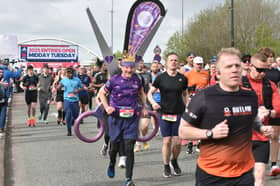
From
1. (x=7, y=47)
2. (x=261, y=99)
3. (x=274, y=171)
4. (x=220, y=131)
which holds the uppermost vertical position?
(x=7, y=47)

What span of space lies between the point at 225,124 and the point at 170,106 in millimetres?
3971

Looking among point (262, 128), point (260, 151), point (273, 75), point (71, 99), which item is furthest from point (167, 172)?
point (71, 99)

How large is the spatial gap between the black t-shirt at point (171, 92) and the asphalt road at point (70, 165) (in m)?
1.06

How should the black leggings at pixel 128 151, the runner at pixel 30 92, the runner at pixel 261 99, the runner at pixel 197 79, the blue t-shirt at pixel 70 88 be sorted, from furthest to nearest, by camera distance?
the runner at pixel 30 92, the blue t-shirt at pixel 70 88, the runner at pixel 197 79, the black leggings at pixel 128 151, the runner at pixel 261 99

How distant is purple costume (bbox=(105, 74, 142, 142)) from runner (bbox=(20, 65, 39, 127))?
8439mm

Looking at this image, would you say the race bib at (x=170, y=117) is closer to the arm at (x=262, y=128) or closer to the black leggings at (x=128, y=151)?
the black leggings at (x=128, y=151)

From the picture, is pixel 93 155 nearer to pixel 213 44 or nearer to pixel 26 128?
pixel 26 128

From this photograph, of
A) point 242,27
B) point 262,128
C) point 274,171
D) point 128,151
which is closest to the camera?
point 262,128

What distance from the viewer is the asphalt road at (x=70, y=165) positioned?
288 inches

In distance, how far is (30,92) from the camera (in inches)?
600

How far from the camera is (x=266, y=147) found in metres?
5.77

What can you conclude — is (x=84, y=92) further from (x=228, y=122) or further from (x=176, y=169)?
(x=228, y=122)

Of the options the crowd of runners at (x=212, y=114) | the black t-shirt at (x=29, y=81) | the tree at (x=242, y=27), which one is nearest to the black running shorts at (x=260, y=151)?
the crowd of runners at (x=212, y=114)

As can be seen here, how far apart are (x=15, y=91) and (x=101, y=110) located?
127 feet
